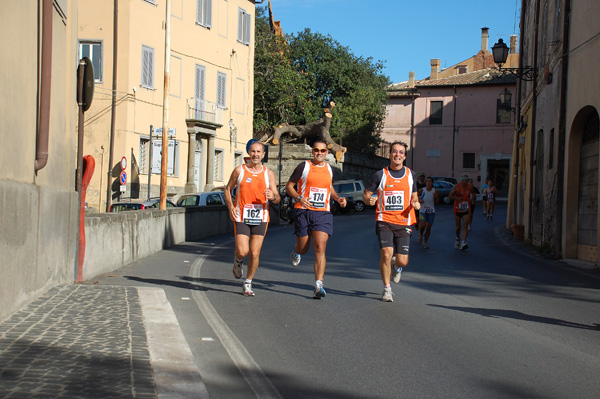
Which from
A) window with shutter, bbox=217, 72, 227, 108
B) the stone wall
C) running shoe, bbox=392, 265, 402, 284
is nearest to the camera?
running shoe, bbox=392, 265, 402, 284

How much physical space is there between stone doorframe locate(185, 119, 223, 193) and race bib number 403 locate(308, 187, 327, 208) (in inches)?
1070

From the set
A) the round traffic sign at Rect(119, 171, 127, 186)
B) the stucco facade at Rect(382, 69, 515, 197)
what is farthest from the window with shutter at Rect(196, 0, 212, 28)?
the stucco facade at Rect(382, 69, 515, 197)

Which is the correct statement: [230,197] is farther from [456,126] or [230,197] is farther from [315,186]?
[456,126]

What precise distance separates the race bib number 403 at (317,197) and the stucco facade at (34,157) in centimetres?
299

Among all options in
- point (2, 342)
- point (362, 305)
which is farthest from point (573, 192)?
point (2, 342)

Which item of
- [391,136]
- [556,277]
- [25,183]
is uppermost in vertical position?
[391,136]

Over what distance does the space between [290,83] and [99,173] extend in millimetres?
18435

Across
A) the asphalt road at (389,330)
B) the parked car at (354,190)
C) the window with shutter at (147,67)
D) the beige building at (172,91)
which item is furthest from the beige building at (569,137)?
the window with shutter at (147,67)

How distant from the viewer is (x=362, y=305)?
8.70m

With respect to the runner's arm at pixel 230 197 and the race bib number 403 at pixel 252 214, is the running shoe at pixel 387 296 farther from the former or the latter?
the runner's arm at pixel 230 197

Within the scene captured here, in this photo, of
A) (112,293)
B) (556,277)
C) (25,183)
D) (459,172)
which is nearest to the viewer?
(25,183)

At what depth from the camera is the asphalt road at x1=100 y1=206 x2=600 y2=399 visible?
5.20 m

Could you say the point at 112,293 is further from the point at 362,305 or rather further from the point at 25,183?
the point at 362,305

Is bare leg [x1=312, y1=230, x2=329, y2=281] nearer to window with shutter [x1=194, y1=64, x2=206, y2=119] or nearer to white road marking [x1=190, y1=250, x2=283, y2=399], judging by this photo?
white road marking [x1=190, y1=250, x2=283, y2=399]
